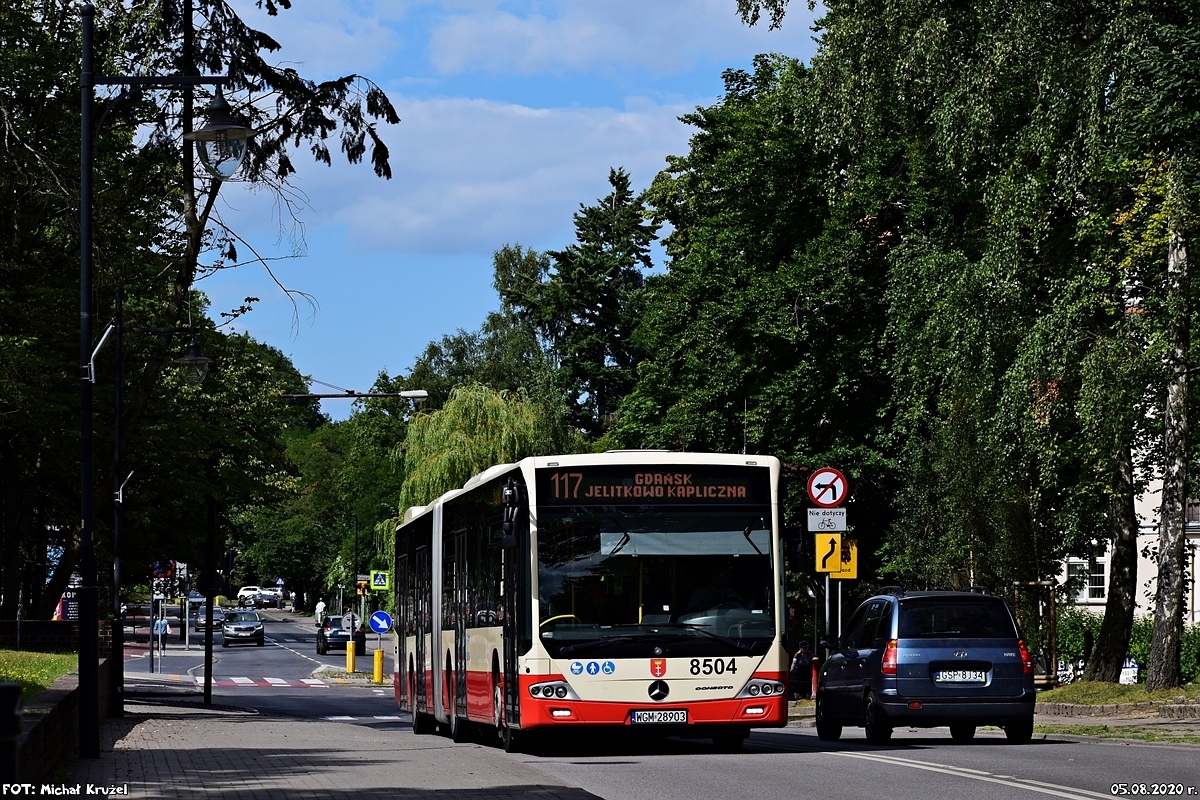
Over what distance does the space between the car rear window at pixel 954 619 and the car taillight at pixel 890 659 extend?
0.49 ft

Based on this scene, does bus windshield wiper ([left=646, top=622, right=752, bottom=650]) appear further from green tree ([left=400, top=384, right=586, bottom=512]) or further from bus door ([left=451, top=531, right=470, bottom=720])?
green tree ([left=400, top=384, right=586, bottom=512])

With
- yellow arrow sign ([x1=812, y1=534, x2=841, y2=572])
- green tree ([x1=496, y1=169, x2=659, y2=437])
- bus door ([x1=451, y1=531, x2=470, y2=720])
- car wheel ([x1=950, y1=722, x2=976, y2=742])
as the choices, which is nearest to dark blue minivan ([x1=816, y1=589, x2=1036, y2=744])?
car wheel ([x1=950, y1=722, x2=976, y2=742])

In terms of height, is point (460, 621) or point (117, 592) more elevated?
point (117, 592)

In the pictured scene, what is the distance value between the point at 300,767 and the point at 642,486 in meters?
4.52

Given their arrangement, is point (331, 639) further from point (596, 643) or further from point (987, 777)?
point (987, 777)

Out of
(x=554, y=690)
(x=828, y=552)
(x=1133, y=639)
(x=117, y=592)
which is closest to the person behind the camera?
(x=554, y=690)

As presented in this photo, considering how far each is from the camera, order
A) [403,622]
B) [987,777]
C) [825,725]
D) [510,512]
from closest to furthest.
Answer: [987,777], [510,512], [825,725], [403,622]

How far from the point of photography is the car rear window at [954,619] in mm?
19875

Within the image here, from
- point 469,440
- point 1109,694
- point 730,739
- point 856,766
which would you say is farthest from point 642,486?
point 469,440

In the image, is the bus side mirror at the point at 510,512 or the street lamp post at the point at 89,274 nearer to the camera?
the street lamp post at the point at 89,274

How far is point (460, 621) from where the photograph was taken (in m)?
22.3

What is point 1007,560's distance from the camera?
3553 cm

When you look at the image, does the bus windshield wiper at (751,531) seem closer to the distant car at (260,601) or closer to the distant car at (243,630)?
the distant car at (243,630)

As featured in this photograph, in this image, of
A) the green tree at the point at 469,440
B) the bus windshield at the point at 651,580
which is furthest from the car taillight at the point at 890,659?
the green tree at the point at 469,440
